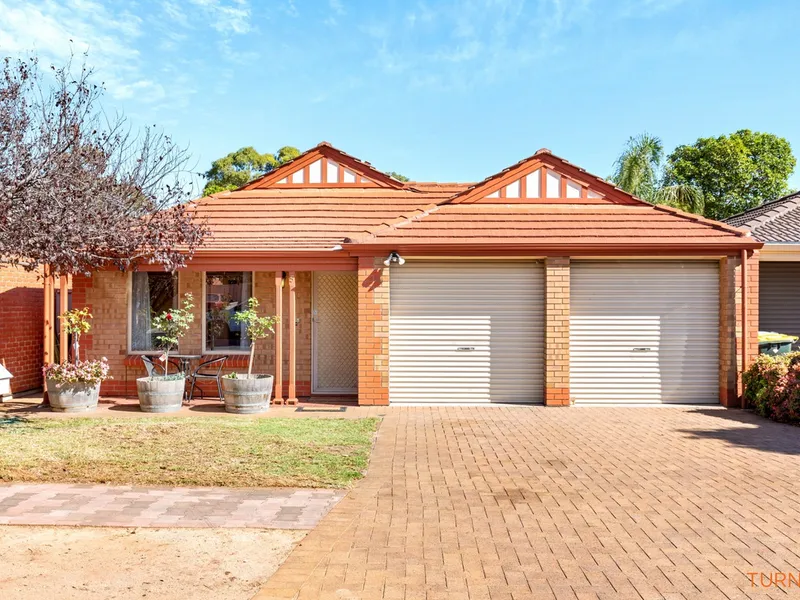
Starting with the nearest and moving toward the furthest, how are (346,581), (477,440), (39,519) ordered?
(346,581) < (39,519) < (477,440)

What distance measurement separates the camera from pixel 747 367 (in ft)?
36.0

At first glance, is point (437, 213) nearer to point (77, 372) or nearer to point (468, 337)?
point (468, 337)

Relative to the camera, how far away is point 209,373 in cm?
1205

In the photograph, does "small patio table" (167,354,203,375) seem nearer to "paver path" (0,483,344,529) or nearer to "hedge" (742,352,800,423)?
"paver path" (0,483,344,529)

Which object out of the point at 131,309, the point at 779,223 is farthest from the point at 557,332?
the point at 131,309

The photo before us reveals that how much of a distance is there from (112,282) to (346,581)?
9727 millimetres

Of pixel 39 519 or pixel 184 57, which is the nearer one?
pixel 39 519

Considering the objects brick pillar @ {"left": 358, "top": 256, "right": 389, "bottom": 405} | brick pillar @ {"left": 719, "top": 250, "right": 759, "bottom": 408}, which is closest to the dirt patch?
brick pillar @ {"left": 358, "top": 256, "right": 389, "bottom": 405}

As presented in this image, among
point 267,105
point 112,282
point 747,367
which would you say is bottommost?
point 747,367

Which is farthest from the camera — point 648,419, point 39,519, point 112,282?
A: point 112,282

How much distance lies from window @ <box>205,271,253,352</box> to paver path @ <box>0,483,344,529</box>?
20.0ft

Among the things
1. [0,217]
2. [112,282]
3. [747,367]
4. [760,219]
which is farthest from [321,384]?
[760,219]

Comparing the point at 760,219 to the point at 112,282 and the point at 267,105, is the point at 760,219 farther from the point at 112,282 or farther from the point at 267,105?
the point at 112,282

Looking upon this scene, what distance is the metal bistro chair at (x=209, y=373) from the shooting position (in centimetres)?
1162
